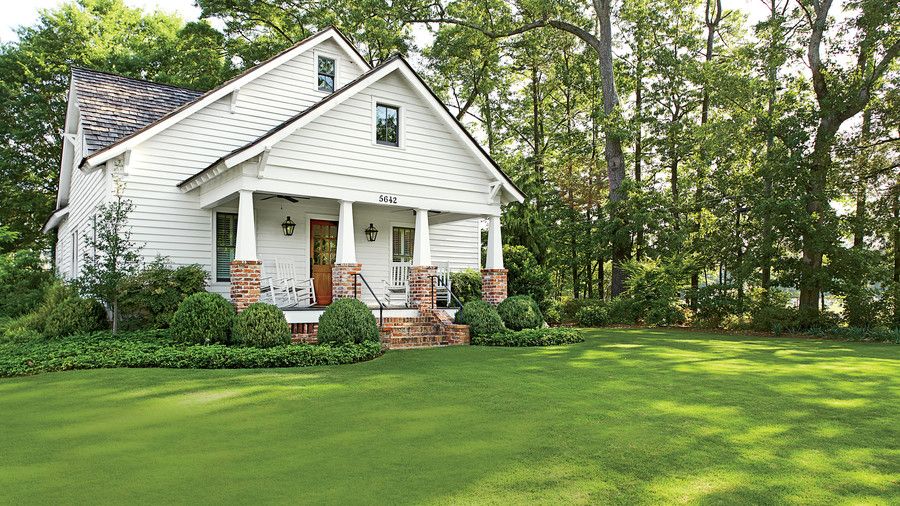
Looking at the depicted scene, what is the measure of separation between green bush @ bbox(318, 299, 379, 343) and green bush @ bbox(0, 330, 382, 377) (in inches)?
12.1

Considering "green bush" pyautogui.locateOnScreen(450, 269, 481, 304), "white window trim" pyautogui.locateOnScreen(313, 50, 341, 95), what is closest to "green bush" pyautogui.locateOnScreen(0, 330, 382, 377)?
"green bush" pyautogui.locateOnScreen(450, 269, 481, 304)

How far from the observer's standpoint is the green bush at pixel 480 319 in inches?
530

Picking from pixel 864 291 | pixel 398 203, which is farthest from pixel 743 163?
pixel 398 203

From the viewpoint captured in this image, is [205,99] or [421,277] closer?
[421,277]

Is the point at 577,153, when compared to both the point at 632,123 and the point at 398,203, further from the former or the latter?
the point at 398,203

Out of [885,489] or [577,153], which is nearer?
[885,489]

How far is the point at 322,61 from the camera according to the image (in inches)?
684

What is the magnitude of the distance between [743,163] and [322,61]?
1567 centimetres

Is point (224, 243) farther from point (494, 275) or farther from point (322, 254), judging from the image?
point (494, 275)

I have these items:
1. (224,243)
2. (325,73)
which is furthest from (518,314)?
(325,73)

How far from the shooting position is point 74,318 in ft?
41.5

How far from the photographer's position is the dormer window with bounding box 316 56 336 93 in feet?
56.7

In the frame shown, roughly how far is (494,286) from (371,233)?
415 cm

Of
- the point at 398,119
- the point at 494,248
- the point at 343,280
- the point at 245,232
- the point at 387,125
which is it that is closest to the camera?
the point at 245,232
